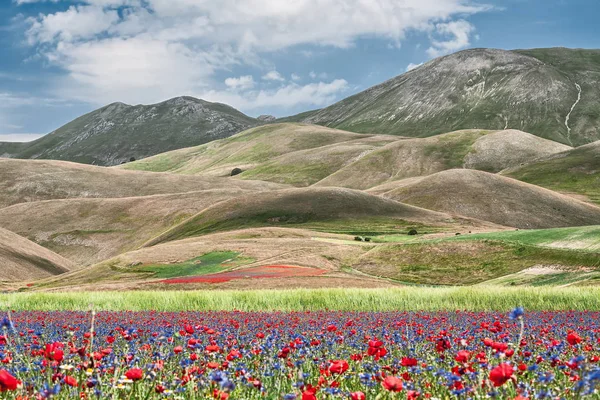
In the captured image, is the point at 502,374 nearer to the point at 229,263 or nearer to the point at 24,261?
the point at 229,263

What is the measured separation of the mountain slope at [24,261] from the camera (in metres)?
83.7

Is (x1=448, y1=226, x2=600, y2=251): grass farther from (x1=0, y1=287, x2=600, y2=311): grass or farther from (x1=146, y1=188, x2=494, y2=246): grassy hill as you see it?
(x1=0, y1=287, x2=600, y2=311): grass

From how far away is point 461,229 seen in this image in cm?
10094

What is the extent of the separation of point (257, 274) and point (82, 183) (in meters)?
138

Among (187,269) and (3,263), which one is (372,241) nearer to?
(187,269)

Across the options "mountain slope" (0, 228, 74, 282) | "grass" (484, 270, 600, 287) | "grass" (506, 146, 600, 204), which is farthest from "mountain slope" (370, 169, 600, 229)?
"mountain slope" (0, 228, 74, 282)

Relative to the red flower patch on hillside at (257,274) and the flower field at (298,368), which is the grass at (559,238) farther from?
the flower field at (298,368)

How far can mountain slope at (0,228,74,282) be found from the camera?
83.7 metres

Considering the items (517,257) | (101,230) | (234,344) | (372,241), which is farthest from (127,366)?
(101,230)

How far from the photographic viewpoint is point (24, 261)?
Answer: 90250 millimetres

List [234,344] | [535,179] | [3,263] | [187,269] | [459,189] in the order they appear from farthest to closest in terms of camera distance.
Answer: [535,179] < [459,189] < [3,263] < [187,269] < [234,344]

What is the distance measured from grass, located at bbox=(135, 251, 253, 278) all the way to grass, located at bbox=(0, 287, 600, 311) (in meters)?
35.7

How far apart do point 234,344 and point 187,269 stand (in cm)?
5860

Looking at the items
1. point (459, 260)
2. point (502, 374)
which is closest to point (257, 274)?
point (459, 260)
